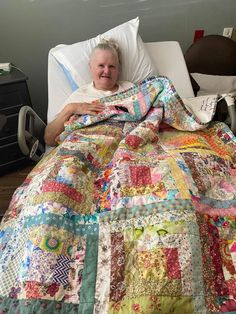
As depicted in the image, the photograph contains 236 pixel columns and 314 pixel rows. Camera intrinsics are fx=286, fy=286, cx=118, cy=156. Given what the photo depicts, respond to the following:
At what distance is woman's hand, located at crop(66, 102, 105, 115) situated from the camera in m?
1.51

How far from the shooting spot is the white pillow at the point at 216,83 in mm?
2016

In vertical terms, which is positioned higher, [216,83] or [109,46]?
[109,46]

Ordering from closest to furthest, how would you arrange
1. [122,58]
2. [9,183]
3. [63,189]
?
1. [63,189]
2. [122,58]
3. [9,183]

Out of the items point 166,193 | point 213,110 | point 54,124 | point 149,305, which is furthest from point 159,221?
point 54,124

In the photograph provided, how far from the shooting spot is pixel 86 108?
152cm

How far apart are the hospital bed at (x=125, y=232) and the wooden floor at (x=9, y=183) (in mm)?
873

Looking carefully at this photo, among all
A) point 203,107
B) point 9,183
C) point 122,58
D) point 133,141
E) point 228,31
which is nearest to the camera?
point 133,141

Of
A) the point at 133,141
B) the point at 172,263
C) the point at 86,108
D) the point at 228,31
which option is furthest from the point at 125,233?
the point at 228,31

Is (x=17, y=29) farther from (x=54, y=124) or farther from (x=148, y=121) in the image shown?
(x=148, y=121)

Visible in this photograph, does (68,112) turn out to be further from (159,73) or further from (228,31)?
(228,31)

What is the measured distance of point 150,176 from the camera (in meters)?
1.06

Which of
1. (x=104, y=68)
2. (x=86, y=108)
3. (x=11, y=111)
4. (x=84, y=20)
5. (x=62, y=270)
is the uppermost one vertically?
(x=84, y=20)

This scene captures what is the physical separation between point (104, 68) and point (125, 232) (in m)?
1.07

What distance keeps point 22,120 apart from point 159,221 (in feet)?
2.75
